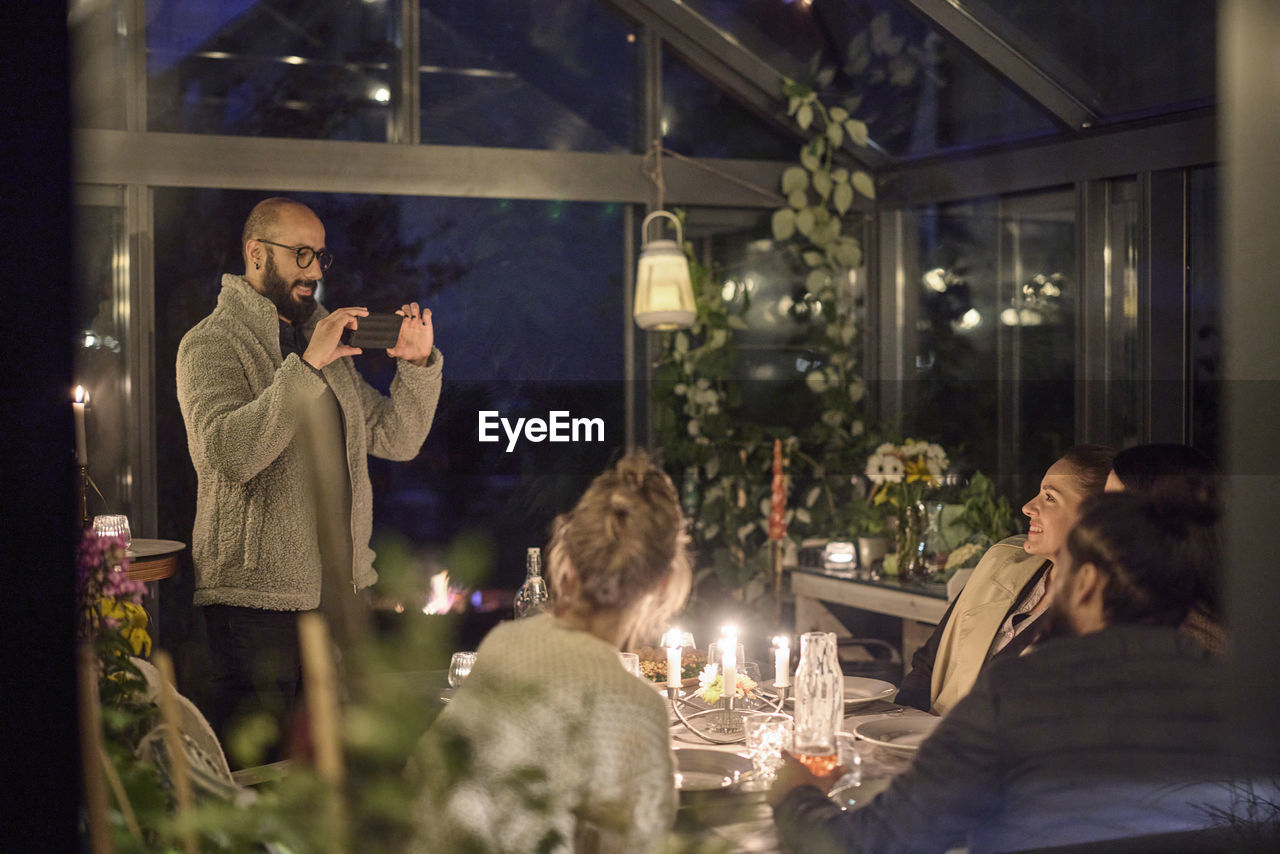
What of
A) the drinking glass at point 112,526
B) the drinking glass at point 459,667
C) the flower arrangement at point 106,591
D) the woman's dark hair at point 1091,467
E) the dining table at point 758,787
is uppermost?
the woman's dark hair at point 1091,467

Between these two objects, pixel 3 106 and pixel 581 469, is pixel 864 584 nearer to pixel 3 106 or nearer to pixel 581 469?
pixel 581 469

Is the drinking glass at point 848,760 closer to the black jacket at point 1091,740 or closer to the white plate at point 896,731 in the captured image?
the white plate at point 896,731

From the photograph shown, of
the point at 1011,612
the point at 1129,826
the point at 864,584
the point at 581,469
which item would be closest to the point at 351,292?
the point at 581,469

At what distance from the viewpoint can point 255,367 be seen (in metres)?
2.97

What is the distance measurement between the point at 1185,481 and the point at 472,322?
308 centimetres

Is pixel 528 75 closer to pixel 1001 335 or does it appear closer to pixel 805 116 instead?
pixel 805 116

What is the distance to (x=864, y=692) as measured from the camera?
229 cm

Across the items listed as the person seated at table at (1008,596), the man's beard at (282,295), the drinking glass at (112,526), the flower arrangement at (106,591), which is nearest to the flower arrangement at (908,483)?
the person seated at table at (1008,596)

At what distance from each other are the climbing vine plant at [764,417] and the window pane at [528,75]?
617 mm

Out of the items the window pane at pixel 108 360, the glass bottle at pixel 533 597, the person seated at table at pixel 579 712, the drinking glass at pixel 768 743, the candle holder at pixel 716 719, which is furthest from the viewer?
the window pane at pixel 108 360

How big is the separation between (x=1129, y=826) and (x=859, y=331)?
11.8ft

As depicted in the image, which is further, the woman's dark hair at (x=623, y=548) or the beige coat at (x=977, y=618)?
the beige coat at (x=977, y=618)

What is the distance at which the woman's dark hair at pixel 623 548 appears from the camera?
147 cm

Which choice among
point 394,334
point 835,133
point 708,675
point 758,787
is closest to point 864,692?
point 708,675
